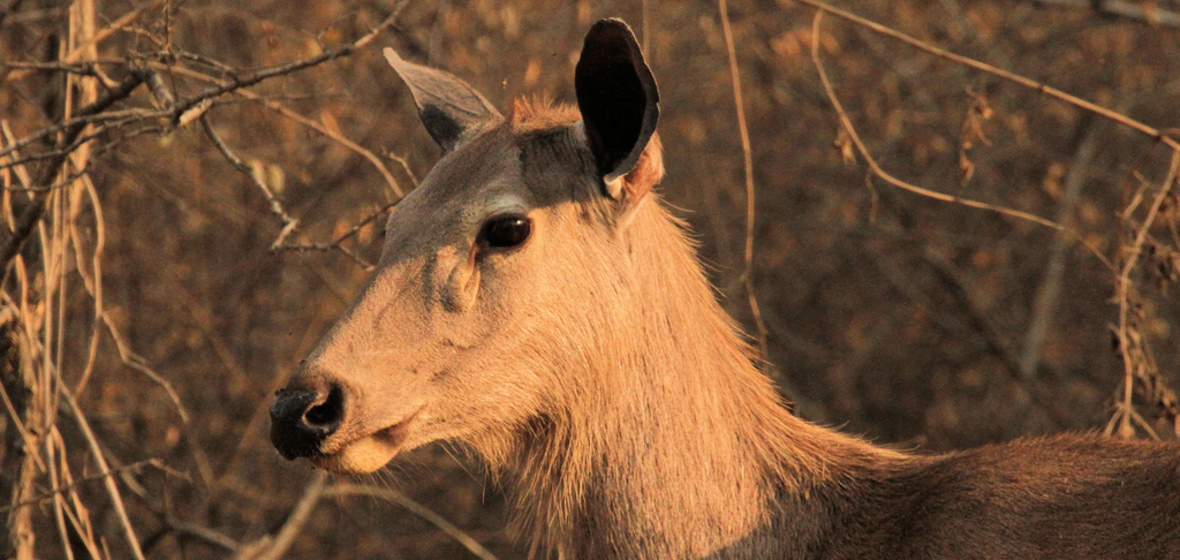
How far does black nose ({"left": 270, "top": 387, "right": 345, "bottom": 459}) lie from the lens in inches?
137

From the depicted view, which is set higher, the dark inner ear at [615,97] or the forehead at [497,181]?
the dark inner ear at [615,97]

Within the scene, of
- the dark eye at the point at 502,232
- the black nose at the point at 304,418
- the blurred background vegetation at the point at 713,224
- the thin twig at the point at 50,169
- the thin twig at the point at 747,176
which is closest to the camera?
the black nose at the point at 304,418

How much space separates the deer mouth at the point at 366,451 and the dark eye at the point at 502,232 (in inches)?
21.6

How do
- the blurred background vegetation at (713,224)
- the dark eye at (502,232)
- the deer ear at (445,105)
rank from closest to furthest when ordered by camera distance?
the dark eye at (502,232) < the deer ear at (445,105) < the blurred background vegetation at (713,224)

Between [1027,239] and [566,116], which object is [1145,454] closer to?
[566,116]

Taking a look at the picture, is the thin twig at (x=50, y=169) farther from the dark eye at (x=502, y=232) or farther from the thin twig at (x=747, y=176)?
the thin twig at (x=747, y=176)

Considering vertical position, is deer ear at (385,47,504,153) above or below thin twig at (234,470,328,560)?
above

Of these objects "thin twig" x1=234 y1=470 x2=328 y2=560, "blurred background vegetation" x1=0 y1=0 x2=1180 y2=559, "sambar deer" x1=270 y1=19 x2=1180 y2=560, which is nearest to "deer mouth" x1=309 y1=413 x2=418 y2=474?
"sambar deer" x1=270 y1=19 x2=1180 y2=560

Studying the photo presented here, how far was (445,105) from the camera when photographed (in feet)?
15.2

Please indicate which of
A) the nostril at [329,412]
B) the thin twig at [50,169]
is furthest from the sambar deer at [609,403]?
the thin twig at [50,169]

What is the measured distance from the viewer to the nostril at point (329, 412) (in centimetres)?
350

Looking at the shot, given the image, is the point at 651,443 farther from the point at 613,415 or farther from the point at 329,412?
the point at 329,412

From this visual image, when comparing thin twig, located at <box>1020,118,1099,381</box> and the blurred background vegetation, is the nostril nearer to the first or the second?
the blurred background vegetation

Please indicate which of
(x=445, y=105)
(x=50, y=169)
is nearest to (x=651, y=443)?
(x=445, y=105)
